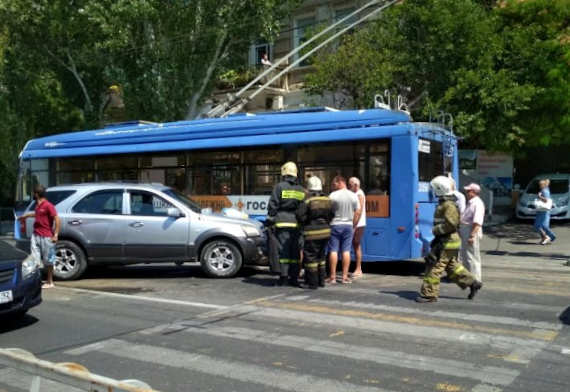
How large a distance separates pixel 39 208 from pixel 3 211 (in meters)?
21.7

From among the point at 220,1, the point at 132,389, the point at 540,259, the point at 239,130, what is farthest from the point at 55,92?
the point at 132,389

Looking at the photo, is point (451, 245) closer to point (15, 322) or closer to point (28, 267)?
point (28, 267)

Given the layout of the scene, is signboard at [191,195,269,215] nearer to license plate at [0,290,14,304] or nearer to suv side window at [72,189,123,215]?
suv side window at [72,189,123,215]

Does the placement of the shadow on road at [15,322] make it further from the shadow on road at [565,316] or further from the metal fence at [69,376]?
the shadow on road at [565,316]

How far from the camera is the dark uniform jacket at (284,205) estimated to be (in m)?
8.90

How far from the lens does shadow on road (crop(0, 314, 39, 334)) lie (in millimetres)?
6688

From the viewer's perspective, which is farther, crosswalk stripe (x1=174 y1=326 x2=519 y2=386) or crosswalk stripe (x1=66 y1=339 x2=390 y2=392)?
crosswalk stripe (x1=174 y1=326 x2=519 y2=386)

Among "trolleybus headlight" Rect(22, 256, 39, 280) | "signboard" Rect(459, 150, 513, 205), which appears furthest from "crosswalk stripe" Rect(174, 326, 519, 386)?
"signboard" Rect(459, 150, 513, 205)

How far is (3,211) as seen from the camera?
28469 mm

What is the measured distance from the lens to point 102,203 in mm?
10445

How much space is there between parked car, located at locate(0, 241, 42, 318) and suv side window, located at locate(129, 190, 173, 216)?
325 centimetres

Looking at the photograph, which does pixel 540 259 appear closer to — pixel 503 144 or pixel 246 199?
pixel 503 144

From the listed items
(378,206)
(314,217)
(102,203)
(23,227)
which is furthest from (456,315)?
(23,227)

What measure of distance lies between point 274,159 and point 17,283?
18.9 feet
